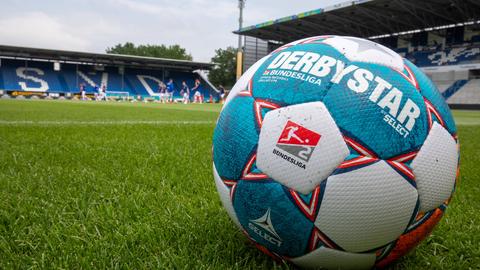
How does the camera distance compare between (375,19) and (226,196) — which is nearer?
(226,196)

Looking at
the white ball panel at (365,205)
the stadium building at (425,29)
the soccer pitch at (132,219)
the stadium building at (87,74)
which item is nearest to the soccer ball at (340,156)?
the white ball panel at (365,205)

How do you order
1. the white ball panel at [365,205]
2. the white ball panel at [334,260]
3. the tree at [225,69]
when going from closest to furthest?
the white ball panel at [365,205] → the white ball panel at [334,260] → the tree at [225,69]

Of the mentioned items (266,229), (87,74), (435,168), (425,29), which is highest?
(425,29)

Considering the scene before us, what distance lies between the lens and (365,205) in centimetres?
128

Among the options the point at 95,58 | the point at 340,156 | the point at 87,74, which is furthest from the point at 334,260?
the point at 87,74

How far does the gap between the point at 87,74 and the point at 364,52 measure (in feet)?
141

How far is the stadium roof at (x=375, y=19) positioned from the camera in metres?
27.1

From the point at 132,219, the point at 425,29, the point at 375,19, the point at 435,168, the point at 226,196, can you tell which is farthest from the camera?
the point at 425,29

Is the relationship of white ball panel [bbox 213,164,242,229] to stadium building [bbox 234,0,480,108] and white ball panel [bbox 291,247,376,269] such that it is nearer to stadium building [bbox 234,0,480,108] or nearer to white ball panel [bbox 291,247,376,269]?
white ball panel [bbox 291,247,376,269]

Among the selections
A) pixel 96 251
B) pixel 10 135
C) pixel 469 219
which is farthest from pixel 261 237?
pixel 10 135

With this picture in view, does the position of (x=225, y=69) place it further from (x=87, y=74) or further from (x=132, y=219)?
(x=132, y=219)

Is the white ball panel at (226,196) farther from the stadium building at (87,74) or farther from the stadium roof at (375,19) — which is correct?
the stadium building at (87,74)

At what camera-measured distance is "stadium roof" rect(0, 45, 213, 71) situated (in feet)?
117

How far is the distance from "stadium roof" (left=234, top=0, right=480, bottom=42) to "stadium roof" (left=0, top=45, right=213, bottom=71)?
31.4 feet
